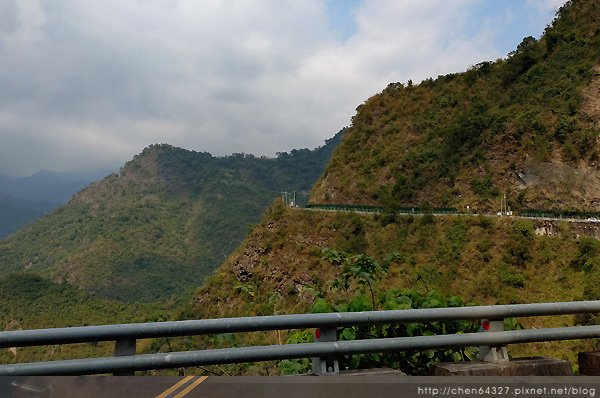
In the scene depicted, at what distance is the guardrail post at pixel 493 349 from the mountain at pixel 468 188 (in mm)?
15750

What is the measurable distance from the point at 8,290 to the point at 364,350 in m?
102

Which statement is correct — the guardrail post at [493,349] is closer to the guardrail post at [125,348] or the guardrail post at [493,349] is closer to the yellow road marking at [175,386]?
the yellow road marking at [175,386]

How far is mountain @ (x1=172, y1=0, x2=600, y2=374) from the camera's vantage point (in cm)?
2928

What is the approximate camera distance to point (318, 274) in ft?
131

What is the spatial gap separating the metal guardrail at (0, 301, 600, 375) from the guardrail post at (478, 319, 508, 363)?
0.08 metres

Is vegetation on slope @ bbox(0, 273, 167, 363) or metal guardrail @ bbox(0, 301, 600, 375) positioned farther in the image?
vegetation on slope @ bbox(0, 273, 167, 363)

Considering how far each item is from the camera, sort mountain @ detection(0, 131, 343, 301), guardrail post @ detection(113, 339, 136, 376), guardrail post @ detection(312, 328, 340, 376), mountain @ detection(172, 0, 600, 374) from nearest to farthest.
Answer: guardrail post @ detection(113, 339, 136, 376), guardrail post @ detection(312, 328, 340, 376), mountain @ detection(172, 0, 600, 374), mountain @ detection(0, 131, 343, 301)

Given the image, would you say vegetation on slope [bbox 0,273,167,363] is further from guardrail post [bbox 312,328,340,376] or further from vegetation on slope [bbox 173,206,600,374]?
guardrail post [bbox 312,328,340,376]

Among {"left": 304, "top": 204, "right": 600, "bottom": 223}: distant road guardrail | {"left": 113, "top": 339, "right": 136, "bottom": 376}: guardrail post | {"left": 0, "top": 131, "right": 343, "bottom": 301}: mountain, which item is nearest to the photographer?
{"left": 113, "top": 339, "right": 136, "bottom": 376}: guardrail post

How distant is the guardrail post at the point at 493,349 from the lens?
12.0 feet

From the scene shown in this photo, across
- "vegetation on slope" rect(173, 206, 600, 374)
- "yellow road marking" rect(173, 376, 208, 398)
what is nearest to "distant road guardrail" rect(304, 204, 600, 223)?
"vegetation on slope" rect(173, 206, 600, 374)

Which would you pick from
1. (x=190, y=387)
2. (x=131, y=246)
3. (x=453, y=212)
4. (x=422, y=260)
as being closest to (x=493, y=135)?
(x=453, y=212)

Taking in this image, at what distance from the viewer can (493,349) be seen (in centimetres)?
367

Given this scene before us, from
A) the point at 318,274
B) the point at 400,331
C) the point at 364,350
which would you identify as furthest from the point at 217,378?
the point at 318,274
